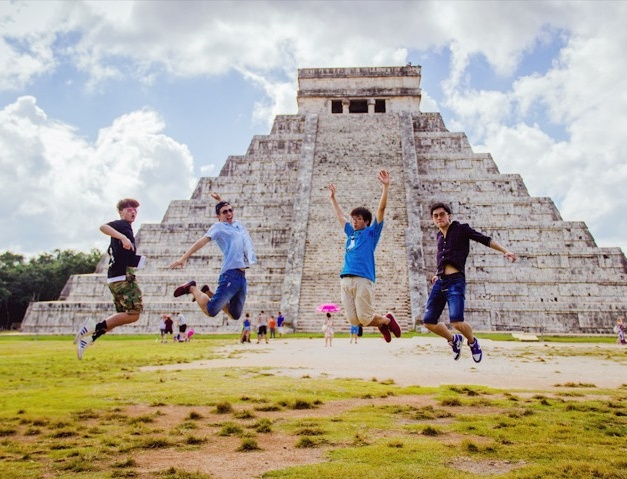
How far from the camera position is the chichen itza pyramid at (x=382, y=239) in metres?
25.5

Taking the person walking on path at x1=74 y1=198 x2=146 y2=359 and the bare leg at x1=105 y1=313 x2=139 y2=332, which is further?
the bare leg at x1=105 y1=313 x2=139 y2=332

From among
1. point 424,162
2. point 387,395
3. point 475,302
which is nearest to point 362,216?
point 387,395

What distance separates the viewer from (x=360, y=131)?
37.1 metres

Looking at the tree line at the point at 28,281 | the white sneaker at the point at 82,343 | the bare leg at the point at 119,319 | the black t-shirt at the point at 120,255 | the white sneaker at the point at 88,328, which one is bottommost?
the white sneaker at the point at 82,343

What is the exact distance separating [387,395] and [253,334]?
646 inches

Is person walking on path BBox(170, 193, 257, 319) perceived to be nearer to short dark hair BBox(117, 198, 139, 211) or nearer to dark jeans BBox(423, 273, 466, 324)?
short dark hair BBox(117, 198, 139, 211)

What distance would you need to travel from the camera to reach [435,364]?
13.1 meters

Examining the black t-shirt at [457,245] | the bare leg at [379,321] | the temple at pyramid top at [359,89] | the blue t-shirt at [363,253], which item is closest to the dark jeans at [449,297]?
the black t-shirt at [457,245]

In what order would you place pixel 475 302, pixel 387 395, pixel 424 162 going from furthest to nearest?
pixel 424 162 < pixel 475 302 < pixel 387 395

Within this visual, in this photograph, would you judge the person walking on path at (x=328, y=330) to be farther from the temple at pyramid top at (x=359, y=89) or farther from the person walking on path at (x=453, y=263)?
the temple at pyramid top at (x=359, y=89)

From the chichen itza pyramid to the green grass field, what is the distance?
15113 millimetres

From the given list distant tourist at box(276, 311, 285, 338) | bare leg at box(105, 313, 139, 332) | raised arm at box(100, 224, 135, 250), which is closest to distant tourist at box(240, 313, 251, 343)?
distant tourist at box(276, 311, 285, 338)

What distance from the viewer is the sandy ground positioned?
415 inches

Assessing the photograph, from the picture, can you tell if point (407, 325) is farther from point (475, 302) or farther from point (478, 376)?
point (478, 376)
